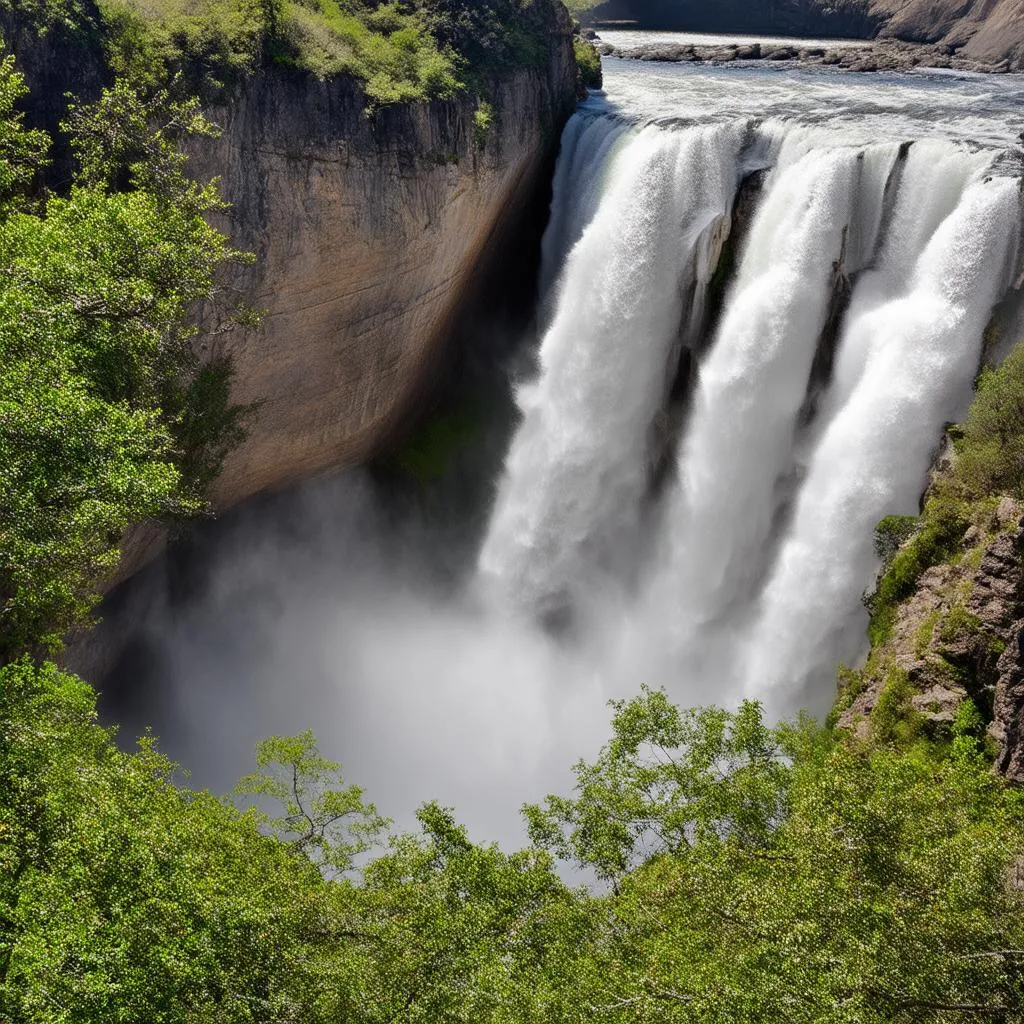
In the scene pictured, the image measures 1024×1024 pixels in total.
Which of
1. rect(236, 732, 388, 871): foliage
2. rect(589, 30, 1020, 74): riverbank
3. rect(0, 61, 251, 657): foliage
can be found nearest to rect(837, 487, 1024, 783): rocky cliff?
rect(236, 732, 388, 871): foliage

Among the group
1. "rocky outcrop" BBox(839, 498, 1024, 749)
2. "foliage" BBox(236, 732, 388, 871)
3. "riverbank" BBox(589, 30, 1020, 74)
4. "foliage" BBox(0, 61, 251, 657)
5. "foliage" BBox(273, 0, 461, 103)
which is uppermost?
"foliage" BBox(273, 0, 461, 103)

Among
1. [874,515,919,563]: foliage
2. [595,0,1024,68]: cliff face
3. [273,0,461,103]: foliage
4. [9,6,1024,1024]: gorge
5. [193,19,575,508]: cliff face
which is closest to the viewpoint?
[9,6,1024,1024]: gorge

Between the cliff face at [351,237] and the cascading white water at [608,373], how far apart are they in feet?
11.2

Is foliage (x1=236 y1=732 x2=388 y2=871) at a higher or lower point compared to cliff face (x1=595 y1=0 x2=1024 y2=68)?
lower

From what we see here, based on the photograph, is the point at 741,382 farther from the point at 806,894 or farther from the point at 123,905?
the point at 123,905

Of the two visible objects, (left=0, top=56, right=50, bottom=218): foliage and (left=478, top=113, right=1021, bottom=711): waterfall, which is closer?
(left=0, top=56, right=50, bottom=218): foliage

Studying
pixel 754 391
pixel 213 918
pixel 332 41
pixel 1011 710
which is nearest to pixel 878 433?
pixel 754 391

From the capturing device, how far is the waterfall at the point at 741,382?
21.0 meters

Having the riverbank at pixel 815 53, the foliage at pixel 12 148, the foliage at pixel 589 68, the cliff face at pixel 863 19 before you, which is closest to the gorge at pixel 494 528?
the foliage at pixel 589 68

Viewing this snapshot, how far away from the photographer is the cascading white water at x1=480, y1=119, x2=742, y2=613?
25.0 m

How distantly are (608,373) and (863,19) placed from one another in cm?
3814

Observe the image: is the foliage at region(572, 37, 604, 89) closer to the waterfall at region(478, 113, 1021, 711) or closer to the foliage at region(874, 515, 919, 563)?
the waterfall at region(478, 113, 1021, 711)

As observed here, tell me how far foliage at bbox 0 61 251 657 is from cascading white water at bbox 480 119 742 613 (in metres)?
9.38

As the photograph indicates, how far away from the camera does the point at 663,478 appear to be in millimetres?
25562
